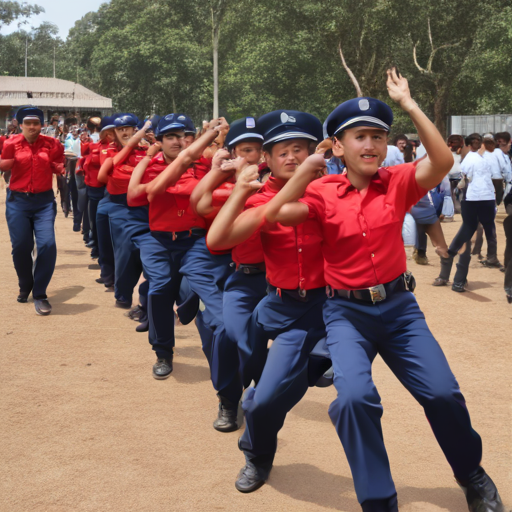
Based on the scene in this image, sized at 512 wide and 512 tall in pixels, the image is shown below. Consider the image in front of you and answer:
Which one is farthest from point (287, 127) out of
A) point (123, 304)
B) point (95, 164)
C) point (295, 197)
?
point (95, 164)

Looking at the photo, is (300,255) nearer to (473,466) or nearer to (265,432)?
(265,432)

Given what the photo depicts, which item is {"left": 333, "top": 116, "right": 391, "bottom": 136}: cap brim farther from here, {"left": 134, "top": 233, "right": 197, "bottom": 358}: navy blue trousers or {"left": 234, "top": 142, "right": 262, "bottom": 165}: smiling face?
{"left": 134, "top": 233, "right": 197, "bottom": 358}: navy blue trousers

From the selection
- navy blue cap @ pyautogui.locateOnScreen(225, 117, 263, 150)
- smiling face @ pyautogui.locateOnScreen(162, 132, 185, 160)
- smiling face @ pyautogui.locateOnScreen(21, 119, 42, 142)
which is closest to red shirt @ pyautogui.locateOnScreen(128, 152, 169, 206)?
smiling face @ pyautogui.locateOnScreen(162, 132, 185, 160)

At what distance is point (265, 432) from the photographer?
4.24 meters

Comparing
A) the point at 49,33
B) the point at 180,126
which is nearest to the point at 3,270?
the point at 180,126

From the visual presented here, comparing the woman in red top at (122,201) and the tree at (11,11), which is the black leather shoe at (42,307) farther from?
the tree at (11,11)

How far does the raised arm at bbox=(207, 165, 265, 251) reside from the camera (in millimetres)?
3957

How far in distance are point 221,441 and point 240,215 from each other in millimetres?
1802

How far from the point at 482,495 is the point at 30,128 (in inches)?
288

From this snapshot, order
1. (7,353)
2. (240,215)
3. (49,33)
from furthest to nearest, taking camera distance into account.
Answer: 1. (49,33)
2. (7,353)
3. (240,215)

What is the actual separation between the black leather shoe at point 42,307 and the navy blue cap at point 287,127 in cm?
548

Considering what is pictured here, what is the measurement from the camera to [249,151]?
5262mm

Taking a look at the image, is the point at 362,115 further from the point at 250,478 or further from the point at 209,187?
the point at 250,478

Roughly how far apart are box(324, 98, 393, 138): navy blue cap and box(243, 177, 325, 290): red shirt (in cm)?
55
